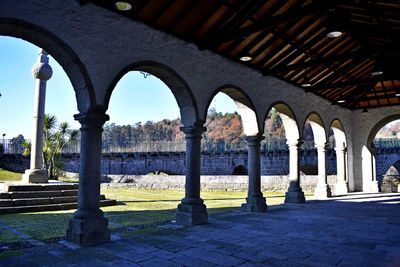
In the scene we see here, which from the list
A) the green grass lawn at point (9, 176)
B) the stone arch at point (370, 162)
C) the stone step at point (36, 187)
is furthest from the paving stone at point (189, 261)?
the green grass lawn at point (9, 176)

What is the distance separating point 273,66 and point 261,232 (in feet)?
18.6

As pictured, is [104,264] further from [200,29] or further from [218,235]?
[200,29]

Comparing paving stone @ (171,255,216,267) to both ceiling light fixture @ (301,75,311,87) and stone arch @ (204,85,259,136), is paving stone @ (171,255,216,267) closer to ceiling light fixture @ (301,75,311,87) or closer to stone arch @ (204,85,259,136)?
stone arch @ (204,85,259,136)

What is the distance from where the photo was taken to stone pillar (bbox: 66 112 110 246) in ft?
17.8

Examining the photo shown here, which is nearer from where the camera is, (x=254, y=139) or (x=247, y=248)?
(x=247, y=248)

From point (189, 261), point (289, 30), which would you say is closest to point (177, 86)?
point (289, 30)

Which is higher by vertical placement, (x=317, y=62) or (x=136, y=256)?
(x=317, y=62)

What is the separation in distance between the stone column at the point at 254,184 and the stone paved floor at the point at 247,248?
1.75 metres

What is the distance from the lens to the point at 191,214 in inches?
283

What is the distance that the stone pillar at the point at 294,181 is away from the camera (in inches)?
452

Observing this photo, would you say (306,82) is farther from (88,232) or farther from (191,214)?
(88,232)

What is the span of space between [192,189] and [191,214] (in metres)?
0.61

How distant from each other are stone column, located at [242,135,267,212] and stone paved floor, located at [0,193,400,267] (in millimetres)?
1752

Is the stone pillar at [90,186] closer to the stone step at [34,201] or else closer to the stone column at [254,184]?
the stone column at [254,184]
